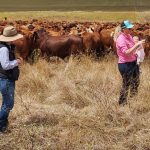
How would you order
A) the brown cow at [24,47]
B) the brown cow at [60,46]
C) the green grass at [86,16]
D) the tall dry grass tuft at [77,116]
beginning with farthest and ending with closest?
the green grass at [86,16] < the brown cow at [24,47] < the brown cow at [60,46] < the tall dry grass tuft at [77,116]

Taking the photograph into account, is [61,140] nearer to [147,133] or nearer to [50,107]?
[147,133]

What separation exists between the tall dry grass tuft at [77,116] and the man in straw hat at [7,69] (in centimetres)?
38

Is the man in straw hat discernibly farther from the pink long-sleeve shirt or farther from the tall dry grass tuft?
the pink long-sleeve shirt

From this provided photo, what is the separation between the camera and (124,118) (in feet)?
26.0

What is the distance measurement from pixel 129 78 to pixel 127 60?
321 millimetres

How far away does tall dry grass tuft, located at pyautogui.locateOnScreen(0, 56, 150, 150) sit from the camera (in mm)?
7172

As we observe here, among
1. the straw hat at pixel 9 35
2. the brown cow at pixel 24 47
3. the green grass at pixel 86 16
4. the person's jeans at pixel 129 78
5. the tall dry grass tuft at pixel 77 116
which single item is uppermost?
the straw hat at pixel 9 35

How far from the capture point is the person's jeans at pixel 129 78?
8836 mm

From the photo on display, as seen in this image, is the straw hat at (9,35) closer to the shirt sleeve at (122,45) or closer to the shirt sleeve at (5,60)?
the shirt sleeve at (5,60)

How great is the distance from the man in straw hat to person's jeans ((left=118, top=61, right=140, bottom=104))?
205 cm

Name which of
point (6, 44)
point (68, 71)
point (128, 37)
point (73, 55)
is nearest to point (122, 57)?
point (128, 37)

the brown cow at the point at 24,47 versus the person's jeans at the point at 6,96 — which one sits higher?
the person's jeans at the point at 6,96

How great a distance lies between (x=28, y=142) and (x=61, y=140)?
0.48 metres

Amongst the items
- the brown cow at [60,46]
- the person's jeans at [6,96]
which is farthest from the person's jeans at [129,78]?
the brown cow at [60,46]
